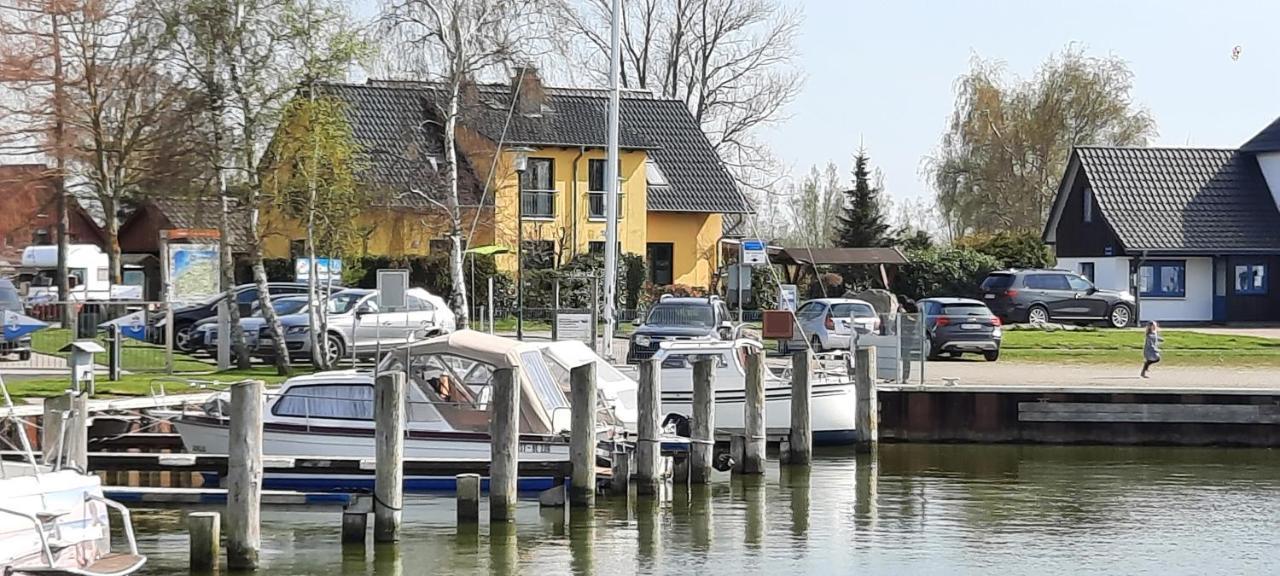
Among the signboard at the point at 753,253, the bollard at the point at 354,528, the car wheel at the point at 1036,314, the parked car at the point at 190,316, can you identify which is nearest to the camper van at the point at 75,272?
the parked car at the point at 190,316

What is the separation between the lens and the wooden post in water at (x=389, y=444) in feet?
62.2

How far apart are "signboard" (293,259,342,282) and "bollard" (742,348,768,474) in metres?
11.7

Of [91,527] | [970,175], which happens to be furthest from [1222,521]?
[970,175]

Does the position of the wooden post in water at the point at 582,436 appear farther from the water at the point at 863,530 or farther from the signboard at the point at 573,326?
the signboard at the point at 573,326

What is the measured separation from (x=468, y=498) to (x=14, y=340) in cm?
1948

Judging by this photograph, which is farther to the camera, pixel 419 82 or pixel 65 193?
pixel 65 193

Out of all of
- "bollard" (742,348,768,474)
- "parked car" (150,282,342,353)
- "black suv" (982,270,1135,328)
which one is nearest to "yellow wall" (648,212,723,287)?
"black suv" (982,270,1135,328)

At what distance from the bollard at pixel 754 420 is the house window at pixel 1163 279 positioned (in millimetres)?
35153

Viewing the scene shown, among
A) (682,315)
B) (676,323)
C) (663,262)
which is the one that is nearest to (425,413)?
(676,323)

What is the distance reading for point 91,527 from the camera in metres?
15.8

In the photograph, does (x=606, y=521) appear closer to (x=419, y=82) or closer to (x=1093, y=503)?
(x=1093, y=503)

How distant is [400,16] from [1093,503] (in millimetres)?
24081

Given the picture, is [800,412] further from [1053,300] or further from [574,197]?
[574,197]

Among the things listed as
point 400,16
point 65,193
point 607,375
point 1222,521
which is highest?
point 400,16
